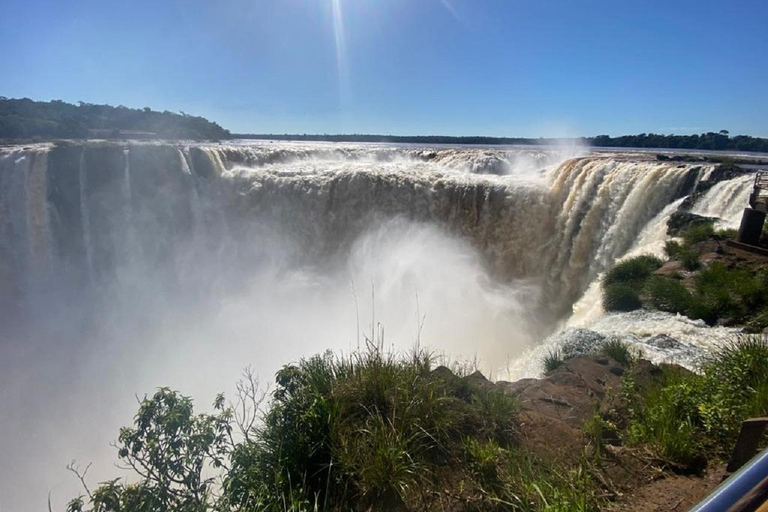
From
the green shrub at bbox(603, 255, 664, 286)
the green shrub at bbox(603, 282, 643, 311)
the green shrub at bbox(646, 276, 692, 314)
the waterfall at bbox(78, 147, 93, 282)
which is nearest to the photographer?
the green shrub at bbox(646, 276, 692, 314)

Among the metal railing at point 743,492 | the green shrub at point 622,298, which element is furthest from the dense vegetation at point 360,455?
the green shrub at point 622,298

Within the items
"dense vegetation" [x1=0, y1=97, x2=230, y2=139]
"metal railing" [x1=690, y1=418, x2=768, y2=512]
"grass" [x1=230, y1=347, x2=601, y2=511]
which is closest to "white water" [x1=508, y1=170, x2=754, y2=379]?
"grass" [x1=230, y1=347, x2=601, y2=511]

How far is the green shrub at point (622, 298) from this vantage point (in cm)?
765

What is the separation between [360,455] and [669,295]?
674 centimetres

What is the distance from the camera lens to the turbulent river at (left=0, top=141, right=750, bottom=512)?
12172mm

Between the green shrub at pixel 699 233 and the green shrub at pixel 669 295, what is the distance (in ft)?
7.42

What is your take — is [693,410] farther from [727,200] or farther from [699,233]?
[727,200]

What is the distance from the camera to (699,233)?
922 centimetres

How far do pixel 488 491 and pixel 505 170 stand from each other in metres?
19.5

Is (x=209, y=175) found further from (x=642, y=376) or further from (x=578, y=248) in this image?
(x=642, y=376)

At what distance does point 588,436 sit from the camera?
317 cm

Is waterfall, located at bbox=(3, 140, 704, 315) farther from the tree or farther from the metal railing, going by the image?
the metal railing

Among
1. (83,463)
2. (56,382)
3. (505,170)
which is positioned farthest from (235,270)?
(505,170)

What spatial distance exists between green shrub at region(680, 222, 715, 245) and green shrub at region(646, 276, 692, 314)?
226 cm
